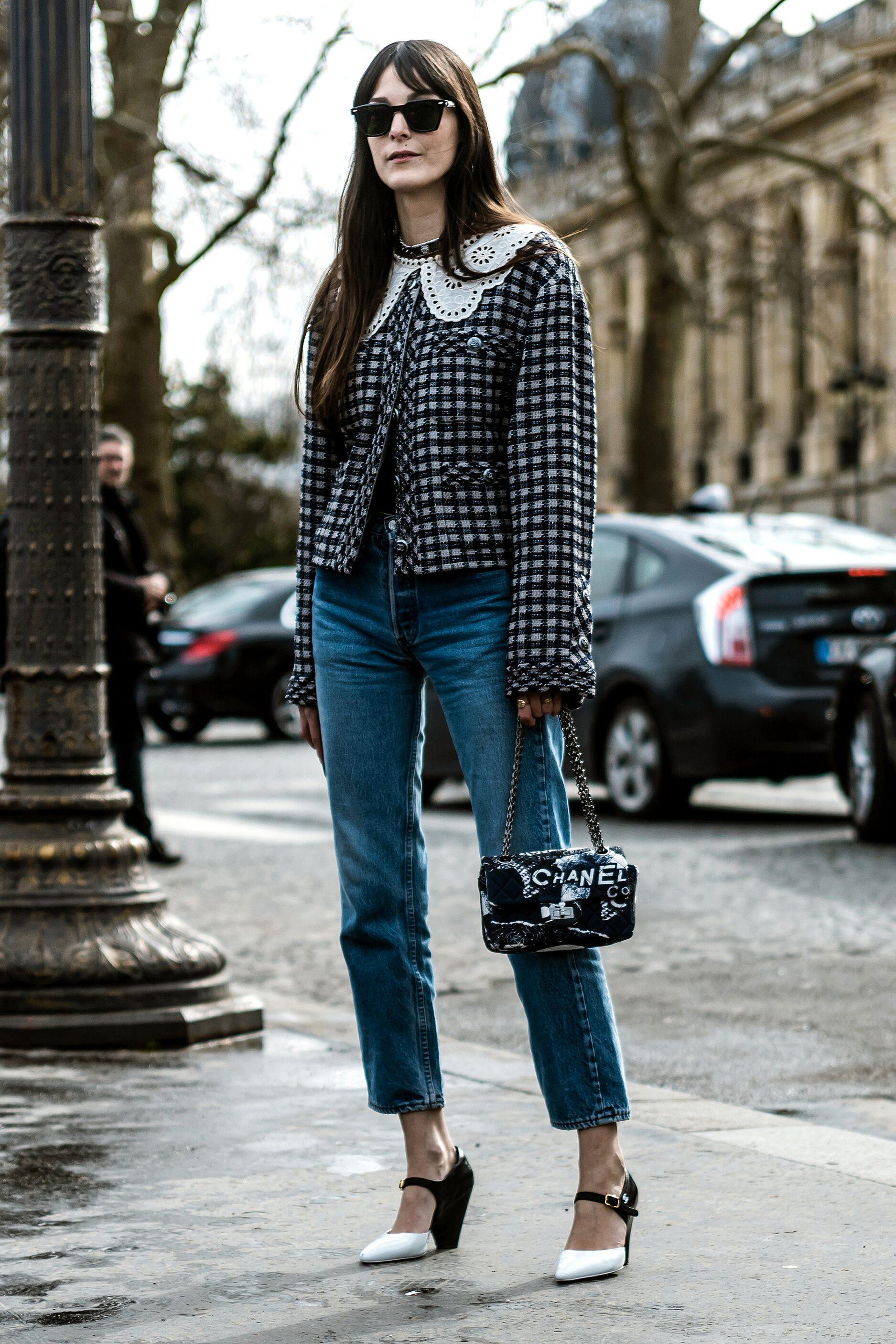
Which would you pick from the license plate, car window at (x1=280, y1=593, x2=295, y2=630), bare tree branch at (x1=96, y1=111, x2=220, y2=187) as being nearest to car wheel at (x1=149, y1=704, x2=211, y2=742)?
bare tree branch at (x1=96, y1=111, x2=220, y2=187)

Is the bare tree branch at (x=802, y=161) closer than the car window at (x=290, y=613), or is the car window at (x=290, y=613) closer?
the car window at (x=290, y=613)

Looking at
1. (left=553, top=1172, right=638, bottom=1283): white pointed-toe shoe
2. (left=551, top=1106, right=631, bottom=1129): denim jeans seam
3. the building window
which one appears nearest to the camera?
(left=553, top=1172, right=638, bottom=1283): white pointed-toe shoe

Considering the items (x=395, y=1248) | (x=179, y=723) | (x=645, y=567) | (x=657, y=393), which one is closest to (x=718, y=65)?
(x=657, y=393)

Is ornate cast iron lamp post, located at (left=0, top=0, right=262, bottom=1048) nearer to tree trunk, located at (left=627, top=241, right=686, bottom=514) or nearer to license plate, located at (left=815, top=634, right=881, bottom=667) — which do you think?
license plate, located at (left=815, top=634, right=881, bottom=667)

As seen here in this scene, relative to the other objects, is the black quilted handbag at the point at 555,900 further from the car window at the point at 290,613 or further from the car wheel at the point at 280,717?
the car wheel at the point at 280,717

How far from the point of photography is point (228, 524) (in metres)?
54.0

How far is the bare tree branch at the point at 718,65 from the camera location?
23.6 metres

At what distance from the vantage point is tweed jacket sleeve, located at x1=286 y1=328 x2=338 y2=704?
3.69m

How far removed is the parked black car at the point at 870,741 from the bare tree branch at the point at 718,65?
15.0 m

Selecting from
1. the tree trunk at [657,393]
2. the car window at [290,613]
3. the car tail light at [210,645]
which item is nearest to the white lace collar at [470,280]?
the car window at [290,613]

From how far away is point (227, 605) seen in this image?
2066 cm

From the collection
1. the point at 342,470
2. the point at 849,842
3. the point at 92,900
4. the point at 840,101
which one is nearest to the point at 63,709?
the point at 92,900

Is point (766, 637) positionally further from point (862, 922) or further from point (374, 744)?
point (374, 744)

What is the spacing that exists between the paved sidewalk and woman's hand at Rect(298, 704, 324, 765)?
2.68 feet
